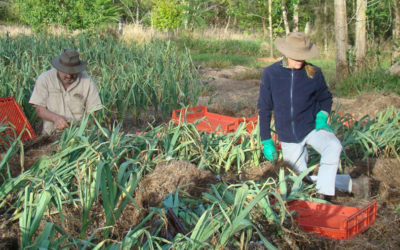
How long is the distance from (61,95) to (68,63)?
366 mm

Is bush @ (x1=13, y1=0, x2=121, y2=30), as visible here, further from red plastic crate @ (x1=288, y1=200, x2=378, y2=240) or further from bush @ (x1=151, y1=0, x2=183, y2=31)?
red plastic crate @ (x1=288, y1=200, x2=378, y2=240)

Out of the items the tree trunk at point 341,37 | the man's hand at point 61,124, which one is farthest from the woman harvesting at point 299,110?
the tree trunk at point 341,37

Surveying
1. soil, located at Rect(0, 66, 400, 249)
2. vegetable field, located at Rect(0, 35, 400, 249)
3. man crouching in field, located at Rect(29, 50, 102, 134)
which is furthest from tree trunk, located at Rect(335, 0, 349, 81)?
man crouching in field, located at Rect(29, 50, 102, 134)

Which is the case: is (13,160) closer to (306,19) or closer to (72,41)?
(72,41)

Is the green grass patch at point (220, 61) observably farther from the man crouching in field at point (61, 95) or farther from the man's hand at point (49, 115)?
the man's hand at point (49, 115)

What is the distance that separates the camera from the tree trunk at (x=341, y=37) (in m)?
8.01

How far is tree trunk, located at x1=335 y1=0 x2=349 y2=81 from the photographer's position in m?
8.01

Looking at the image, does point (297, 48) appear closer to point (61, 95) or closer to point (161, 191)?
point (161, 191)

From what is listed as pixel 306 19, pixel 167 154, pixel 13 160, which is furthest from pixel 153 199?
pixel 306 19

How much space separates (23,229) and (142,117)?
3.83 meters

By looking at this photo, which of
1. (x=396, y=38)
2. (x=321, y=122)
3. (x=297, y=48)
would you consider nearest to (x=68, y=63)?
(x=297, y=48)

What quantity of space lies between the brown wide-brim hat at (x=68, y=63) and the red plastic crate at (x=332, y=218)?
2.21 meters

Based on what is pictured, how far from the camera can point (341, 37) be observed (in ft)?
26.7

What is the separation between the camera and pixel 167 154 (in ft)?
10.7
